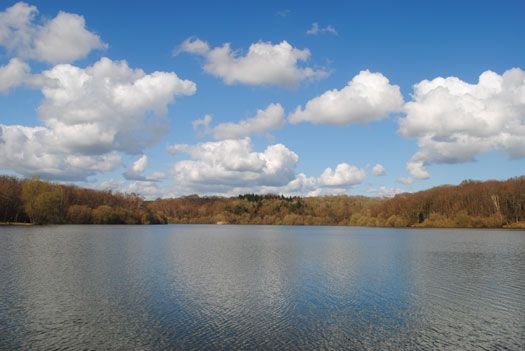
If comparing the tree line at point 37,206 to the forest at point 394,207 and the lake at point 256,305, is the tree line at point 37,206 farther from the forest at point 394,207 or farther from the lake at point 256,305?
the lake at point 256,305

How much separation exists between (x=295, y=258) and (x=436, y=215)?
4971 inches

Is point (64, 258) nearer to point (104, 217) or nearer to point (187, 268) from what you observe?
point (187, 268)

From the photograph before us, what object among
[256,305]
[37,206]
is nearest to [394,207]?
[37,206]

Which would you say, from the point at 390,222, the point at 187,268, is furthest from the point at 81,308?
the point at 390,222

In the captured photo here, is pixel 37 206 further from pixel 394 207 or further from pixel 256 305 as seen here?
pixel 394 207

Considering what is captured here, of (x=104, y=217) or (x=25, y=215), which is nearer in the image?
(x=25, y=215)

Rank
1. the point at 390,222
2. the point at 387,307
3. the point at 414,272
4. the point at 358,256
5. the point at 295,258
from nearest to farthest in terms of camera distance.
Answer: the point at 387,307, the point at 414,272, the point at 295,258, the point at 358,256, the point at 390,222

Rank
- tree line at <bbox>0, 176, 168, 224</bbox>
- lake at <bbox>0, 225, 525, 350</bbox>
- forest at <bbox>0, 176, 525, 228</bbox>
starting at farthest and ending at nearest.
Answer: forest at <bbox>0, 176, 525, 228</bbox>, tree line at <bbox>0, 176, 168, 224</bbox>, lake at <bbox>0, 225, 525, 350</bbox>

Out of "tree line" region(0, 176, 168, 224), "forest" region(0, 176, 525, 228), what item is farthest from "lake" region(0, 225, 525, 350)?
"forest" region(0, 176, 525, 228)

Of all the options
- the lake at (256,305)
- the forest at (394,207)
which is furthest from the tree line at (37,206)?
the lake at (256,305)

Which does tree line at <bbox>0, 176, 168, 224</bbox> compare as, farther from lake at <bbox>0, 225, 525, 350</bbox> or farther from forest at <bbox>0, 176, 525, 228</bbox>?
lake at <bbox>0, 225, 525, 350</bbox>

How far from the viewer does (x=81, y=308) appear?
2103 cm

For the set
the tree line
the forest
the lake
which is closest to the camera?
the lake

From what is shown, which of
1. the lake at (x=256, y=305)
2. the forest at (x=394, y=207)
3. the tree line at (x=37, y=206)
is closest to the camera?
the lake at (x=256, y=305)
